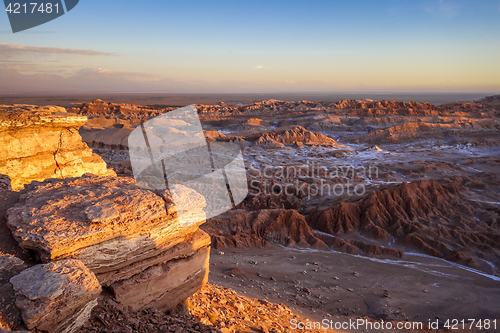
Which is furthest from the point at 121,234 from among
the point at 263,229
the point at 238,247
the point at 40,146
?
the point at 263,229

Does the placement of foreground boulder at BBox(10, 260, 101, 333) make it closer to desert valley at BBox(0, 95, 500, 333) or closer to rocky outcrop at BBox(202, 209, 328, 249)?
desert valley at BBox(0, 95, 500, 333)

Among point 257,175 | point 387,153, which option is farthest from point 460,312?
point 387,153

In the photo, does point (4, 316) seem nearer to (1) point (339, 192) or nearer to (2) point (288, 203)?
(2) point (288, 203)

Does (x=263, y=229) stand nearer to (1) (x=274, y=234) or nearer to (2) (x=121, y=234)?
(1) (x=274, y=234)

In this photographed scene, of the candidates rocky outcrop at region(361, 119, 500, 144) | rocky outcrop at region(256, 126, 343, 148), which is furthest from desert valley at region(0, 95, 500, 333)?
rocky outcrop at region(361, 119, 500, 144)

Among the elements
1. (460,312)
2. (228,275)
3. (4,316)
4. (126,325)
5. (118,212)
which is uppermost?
(118,212)

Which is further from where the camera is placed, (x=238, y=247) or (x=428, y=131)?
(x=428, y=131)

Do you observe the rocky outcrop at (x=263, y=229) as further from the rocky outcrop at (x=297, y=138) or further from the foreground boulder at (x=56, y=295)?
the rocky outcrop at (x=297, y=138)
